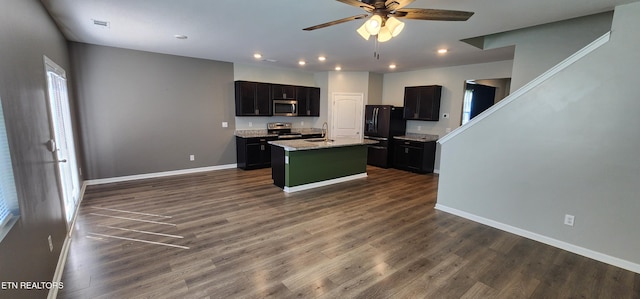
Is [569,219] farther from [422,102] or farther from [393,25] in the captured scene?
[422,102]

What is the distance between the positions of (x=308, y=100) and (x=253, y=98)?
1.59 m

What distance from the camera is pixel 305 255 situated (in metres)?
2.72

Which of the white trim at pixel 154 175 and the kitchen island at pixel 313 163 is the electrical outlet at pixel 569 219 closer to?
the kitchen island at pixel 313 163

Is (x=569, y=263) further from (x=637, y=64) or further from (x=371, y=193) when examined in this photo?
(x=371, y=193)

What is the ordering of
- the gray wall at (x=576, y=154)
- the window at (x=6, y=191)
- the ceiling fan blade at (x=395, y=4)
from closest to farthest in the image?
the window at (x=6, y=191), the ceiling fan blade at (x=395, y=4), the gray wall at (x=576, y=154)

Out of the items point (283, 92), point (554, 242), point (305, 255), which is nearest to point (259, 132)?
point (283, 92)

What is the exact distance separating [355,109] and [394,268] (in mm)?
5314

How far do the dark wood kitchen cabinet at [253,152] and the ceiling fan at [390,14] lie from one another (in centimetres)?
437

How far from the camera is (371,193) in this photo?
15.6ft

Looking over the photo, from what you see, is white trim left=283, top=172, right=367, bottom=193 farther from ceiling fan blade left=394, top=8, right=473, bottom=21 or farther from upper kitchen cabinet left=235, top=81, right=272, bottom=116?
ceiling fan blade left=394, top=8, right=473, bottom=21

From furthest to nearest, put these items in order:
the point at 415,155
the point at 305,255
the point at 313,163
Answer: the point at 415,155 → the point at 313,163 → the point at 305,255

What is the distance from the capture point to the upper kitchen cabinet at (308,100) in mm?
7180

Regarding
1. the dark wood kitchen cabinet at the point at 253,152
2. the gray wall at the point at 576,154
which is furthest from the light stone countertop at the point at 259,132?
the gray wall at the point at 576,154

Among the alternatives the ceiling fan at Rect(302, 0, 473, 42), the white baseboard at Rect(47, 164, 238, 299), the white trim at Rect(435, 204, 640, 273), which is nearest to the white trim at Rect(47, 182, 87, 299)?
the white baseboard at Rect(47, 164, 238, 299)
